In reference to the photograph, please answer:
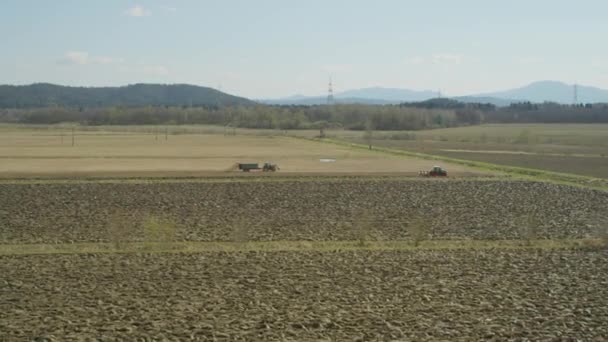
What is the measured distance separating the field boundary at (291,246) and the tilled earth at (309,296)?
0.86m

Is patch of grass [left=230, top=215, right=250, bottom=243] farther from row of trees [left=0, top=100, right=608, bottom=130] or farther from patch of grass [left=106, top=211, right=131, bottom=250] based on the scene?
row of trees [left=0, top=100, right=608, bottom=130]

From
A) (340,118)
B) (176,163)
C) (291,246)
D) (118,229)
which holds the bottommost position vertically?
(291,246)

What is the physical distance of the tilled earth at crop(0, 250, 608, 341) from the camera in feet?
45.4

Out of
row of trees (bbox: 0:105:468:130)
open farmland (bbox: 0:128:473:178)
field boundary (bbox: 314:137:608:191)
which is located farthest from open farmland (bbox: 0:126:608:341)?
row of trees (bbox: 0:105:468:130)

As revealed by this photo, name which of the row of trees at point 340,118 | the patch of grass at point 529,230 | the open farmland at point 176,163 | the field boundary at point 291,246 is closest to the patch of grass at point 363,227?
the field boundary at point 291,246

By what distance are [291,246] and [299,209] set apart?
27.2 feet

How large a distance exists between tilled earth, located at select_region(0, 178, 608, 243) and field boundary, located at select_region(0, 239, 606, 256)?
88cm

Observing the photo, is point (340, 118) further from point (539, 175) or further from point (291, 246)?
point (291, 246)

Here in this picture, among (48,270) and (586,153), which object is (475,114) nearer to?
(586,153)

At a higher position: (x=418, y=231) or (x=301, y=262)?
(x=418, y=231)

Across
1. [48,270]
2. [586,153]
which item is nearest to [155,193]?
[48,270]

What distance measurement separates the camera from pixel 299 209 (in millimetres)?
31297

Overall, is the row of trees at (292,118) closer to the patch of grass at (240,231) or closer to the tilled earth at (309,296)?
the patch of grass at (240,231)

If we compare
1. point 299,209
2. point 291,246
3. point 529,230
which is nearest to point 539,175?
point 299,209
